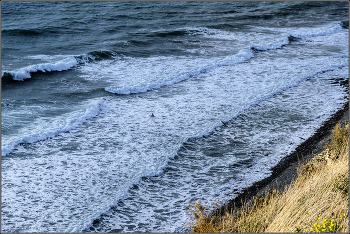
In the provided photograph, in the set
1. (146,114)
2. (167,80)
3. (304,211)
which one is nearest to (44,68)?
(167,80)

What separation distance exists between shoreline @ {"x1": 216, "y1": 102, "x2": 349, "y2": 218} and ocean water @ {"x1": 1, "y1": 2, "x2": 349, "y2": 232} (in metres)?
0.20

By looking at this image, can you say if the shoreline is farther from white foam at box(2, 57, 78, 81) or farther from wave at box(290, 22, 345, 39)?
wave at box(290, 22, 345, 39)

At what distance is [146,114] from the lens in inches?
468

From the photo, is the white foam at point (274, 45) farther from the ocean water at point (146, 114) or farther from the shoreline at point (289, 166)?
the shoreline at point (289, 166)

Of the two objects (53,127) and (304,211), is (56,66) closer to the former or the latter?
(53,127)

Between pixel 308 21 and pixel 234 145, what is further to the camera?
pixel 308 21

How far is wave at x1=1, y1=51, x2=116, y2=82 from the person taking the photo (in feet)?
52.0

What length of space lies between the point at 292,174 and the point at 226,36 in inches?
726

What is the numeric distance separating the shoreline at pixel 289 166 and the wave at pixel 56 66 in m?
12.4

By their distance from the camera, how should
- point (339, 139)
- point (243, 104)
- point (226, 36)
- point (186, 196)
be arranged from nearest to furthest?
point (186, 196) < point (339, 139) < point (243, 104) < point (226, 36)

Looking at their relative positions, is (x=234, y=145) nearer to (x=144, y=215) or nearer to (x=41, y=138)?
(x=144, y=215)

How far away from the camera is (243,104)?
1259cm

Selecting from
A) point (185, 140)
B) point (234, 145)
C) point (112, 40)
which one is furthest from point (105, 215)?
point (112, 40)

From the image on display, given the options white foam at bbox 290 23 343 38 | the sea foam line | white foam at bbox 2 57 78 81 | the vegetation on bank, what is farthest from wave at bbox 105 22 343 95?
the vegetation on bank
